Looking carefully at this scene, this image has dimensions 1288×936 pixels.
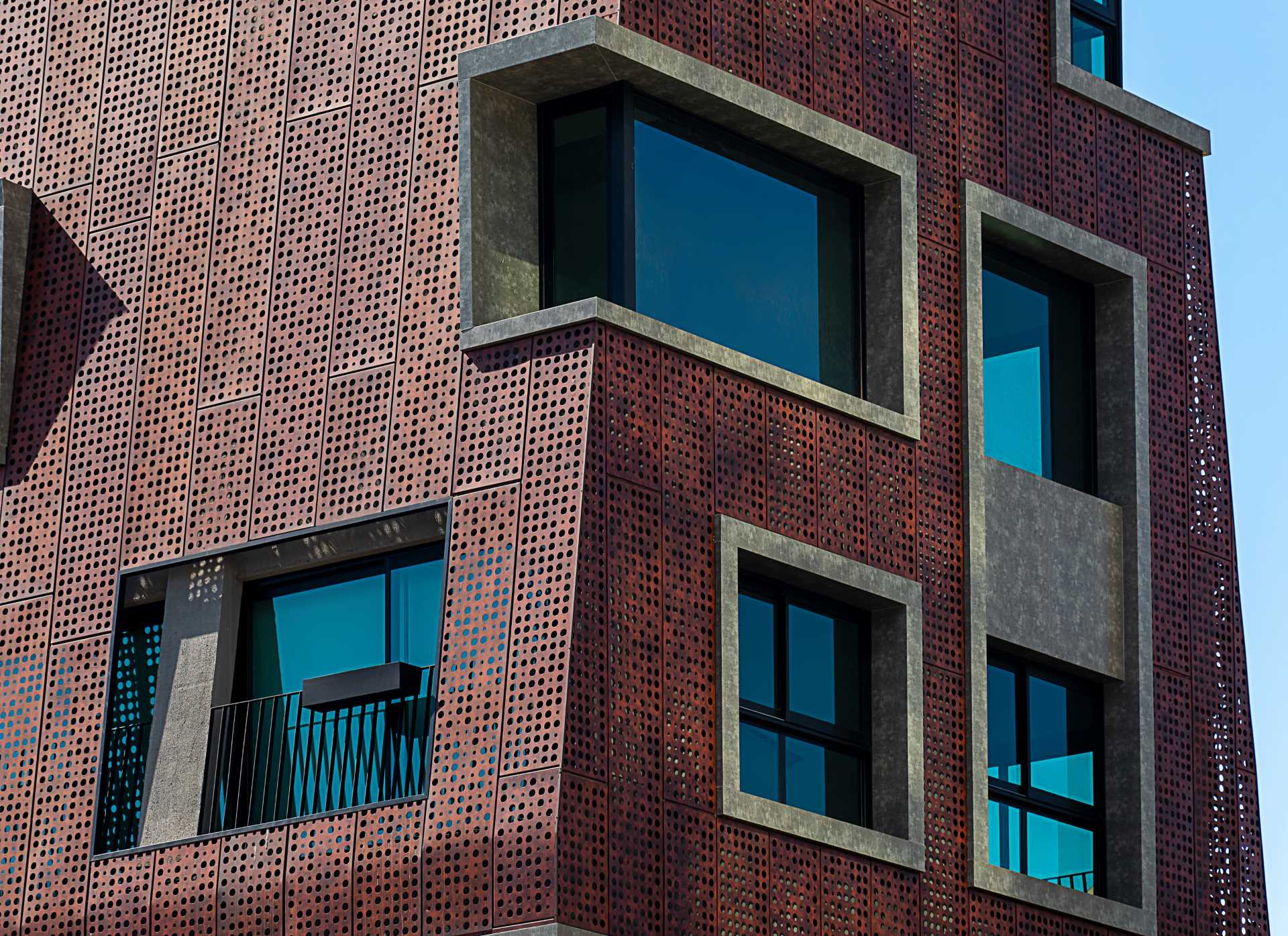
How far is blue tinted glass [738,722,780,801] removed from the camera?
27.9 meters

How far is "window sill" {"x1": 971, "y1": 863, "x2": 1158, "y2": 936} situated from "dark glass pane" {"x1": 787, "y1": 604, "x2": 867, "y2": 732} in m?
1.91

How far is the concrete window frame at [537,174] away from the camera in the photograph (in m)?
27.8

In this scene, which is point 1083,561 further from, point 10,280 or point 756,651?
point 10,280

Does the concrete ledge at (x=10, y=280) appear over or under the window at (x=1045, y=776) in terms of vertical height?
over

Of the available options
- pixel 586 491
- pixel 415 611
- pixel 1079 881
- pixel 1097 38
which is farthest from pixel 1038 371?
pixel 415 611

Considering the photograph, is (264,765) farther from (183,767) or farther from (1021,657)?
(1021,657)

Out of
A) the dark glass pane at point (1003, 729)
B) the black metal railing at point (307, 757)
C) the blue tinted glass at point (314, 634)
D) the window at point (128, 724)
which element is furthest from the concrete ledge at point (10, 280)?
the dark glass pane at point (1003, 729)

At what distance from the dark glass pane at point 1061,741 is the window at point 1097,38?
682 centimetres

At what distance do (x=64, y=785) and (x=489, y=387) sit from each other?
5593mm

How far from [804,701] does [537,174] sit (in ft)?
17.7

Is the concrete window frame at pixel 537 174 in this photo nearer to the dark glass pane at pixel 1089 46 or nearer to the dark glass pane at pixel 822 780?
the dark glass pane at pixel 822 780

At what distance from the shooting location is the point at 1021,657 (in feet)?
102

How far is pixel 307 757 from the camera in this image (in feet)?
92.1

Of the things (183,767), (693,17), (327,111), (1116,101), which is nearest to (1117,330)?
(1116,101)
